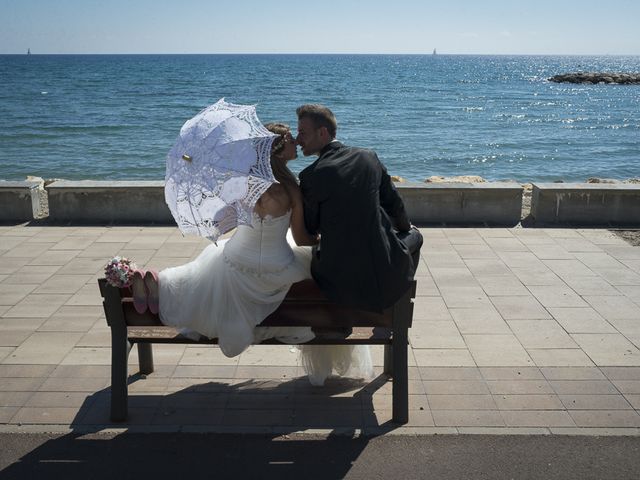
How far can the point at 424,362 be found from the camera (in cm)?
528

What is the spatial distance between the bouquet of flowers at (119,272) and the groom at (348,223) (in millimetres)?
1066

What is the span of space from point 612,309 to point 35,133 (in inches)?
1286

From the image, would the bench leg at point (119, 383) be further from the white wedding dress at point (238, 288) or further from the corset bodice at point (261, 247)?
the corset bodice at point (261, 247)

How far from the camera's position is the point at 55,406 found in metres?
4.59

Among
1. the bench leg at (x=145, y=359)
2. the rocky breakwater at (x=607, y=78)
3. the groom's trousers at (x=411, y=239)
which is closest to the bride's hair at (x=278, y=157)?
the groom's trousers at (x=411, y=239)

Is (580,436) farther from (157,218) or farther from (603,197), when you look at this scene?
(157,218)

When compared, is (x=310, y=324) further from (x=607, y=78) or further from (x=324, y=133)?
(x=607, y=78)

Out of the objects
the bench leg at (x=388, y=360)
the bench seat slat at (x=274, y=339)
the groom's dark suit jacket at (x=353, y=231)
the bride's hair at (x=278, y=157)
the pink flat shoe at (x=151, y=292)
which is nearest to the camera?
the groom's dark suit jacket at (x=353, y=231)

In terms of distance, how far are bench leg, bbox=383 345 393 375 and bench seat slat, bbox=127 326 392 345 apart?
55 centimetres

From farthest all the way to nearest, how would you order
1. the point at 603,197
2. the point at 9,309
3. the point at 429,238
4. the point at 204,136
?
the point at 603,197 < the point at 429,238 < the point at 9,309 < the point at 204,136

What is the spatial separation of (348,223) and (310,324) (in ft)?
2.24

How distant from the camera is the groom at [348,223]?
404 centimetres

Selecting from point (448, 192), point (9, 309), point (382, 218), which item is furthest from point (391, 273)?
point (448, 192)

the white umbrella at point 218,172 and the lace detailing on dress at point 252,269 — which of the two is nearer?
the white umbrella at point 218,172
